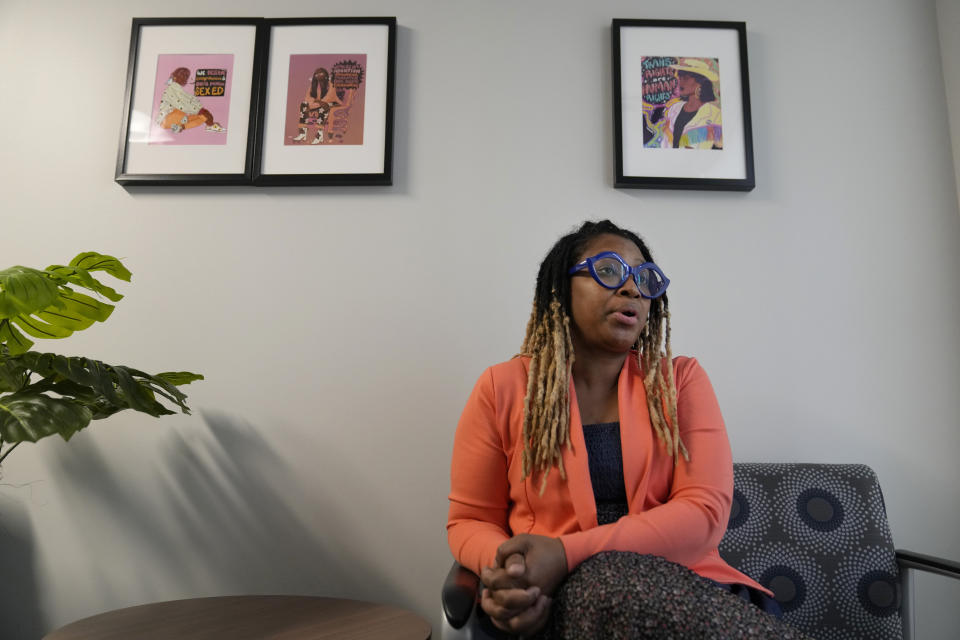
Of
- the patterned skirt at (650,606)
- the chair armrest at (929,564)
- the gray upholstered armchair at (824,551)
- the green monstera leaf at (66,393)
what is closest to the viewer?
the patterned skirt at (650,606)

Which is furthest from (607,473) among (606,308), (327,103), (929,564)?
(327,103)

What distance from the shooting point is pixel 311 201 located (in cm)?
180

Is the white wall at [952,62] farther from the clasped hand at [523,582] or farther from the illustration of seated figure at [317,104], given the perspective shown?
the illustration of seated figure at [317,104]

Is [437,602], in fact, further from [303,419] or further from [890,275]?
[890,275]

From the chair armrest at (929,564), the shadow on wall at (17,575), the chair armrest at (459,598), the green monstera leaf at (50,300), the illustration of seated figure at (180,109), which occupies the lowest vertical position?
the shadow on wall at (17,575)

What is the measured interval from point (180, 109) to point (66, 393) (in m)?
0.99

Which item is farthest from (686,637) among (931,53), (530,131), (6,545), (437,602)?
(931,53)

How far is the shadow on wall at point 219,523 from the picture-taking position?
163 cm

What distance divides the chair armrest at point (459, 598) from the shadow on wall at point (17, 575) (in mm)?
1392

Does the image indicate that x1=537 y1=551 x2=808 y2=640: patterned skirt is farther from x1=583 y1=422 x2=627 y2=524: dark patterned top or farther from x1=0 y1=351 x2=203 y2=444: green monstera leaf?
x1=0 y1=351 x2=203 y2=444: green monstera leaf

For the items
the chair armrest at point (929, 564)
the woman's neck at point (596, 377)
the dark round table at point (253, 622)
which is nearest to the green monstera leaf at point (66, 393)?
the dark round table at point (253, 622)

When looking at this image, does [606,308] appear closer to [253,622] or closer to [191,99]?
[253,622]

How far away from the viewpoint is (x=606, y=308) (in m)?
1.25

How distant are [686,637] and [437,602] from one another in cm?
104
